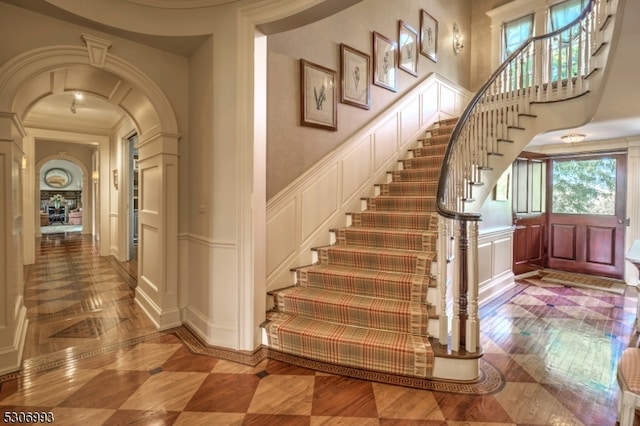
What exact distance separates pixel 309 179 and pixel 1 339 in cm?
281

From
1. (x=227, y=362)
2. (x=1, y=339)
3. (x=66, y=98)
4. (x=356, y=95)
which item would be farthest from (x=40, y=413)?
(x=66, y=98)

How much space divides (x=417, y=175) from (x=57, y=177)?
17219mm

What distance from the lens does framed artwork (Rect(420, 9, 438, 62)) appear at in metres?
5.63

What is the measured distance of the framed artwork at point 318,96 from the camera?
363 cm

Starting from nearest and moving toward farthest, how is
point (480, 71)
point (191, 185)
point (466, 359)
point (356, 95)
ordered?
1. point (466, 359)
2. point (191, 185)
3. point (356, 95)
4. point (480, 71)

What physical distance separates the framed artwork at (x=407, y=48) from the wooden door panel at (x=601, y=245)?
420 centimetres

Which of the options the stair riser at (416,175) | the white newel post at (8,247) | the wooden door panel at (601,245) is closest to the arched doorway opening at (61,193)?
the white newel post at (8,247)

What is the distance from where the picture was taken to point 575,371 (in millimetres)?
2496

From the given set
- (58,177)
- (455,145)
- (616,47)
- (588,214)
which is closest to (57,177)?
(58,177)

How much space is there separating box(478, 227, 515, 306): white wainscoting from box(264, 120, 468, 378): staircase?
1.25 meters

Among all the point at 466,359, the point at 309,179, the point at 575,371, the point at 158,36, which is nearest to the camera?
the point at 466,359

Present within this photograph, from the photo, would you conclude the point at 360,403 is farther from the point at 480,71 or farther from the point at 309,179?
the point at 480,71

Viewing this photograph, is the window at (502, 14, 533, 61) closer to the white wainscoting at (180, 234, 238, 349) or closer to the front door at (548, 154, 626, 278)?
the front door at (548, 154, 626, 278)

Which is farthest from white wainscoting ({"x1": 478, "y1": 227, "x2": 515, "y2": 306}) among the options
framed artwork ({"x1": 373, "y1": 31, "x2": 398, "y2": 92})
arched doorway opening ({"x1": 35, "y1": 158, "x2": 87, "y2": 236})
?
Result: arched doorway opening ({"x1": 35, "y1": 158, "x2": 87, "y2": 236})
